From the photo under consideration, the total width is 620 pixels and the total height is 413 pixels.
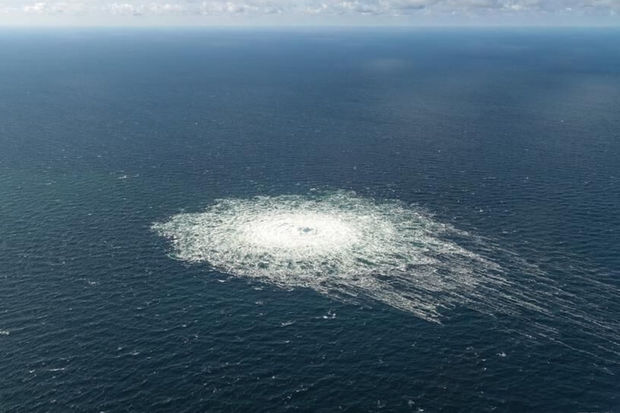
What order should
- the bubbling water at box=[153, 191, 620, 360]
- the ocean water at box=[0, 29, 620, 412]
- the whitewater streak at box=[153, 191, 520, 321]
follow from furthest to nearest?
the whitewater streak at box=[153, 191, 520, 321]
the bubbling water at box=[153, 191, 620, 360]
the ocean water at box=[0, 29, 620, 412]

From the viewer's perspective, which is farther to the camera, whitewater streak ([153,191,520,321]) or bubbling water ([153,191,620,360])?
whitewater streak ([153,191,520,321])

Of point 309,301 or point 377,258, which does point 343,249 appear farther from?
point 309,301

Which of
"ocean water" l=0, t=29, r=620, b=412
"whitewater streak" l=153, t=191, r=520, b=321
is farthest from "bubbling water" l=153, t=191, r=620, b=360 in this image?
"ocean water" l=0, t=29, r=620, b=412

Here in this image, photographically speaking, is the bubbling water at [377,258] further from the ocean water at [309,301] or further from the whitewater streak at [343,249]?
the ocean water at [309,301]

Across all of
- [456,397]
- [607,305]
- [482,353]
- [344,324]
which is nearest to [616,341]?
[607,305]

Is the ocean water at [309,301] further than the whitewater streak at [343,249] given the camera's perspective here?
No

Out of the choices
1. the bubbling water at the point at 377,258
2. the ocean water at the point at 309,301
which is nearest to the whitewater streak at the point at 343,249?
the bubbling water at the point at 377,258

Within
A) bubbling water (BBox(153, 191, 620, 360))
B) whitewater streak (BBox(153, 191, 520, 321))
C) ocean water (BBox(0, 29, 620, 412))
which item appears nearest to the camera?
ocean water (BBox(0, 29, 620, 412))

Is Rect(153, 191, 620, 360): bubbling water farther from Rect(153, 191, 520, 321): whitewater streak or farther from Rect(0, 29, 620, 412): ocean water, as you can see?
Rect(0, 29, 620, 412): ocean water

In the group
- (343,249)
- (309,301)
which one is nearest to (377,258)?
(343,249)
